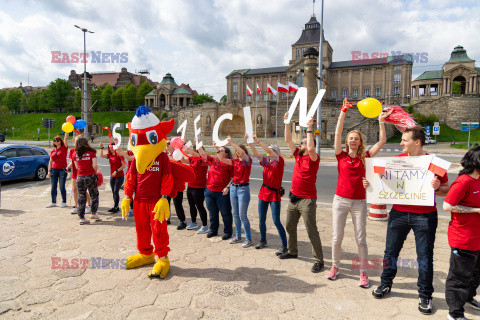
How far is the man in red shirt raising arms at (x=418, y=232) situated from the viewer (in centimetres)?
337

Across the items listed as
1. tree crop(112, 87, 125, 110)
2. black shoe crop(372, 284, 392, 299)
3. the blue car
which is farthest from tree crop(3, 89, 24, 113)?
black shoe crop(372, 284, 392, 299)

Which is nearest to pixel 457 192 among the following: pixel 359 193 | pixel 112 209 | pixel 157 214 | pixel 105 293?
pixel 359 193

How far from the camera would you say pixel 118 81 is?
9800 centimetres

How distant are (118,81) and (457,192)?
10755 centimetres

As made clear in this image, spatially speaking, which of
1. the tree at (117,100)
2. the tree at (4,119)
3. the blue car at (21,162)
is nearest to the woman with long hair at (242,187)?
the blue car at (21,162)

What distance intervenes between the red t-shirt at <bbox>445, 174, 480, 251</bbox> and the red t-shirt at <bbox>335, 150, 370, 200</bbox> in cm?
105

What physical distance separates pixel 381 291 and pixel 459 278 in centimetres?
86

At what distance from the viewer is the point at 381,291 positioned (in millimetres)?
3645

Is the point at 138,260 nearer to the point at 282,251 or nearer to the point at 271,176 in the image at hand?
the point at 282,251

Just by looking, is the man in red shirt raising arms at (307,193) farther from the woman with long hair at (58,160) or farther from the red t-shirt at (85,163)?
the woman with long hair at (58,160)

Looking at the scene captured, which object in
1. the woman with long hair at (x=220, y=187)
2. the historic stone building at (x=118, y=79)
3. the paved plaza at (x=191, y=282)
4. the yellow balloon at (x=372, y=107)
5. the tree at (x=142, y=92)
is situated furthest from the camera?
the historic stone building at (x=118, y=79)

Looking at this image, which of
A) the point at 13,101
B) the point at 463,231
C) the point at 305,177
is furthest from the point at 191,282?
the point at 13,101

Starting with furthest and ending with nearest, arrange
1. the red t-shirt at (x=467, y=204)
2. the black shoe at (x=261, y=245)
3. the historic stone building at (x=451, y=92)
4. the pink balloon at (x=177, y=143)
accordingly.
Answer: the historic stone building at (x=451, y=92)
the pink balloon at (x=177, y=143)
the black shoe at (x=261, y=245)
the red t-shirt at (x=467, y=204)

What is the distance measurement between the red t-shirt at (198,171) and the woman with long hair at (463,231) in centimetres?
429
